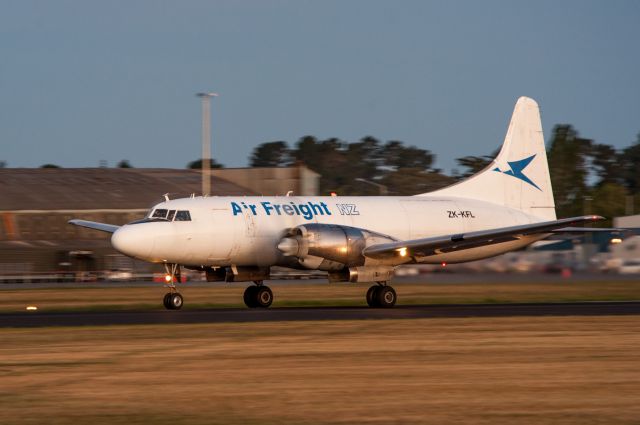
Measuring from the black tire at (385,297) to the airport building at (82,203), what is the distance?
32847mm

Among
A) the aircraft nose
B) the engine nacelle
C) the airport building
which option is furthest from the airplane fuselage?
the airport building

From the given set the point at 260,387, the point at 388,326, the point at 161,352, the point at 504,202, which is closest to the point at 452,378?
the point at 260,387

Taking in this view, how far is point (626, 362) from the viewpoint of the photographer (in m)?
16.5

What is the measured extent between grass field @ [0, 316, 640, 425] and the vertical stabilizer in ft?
37.9

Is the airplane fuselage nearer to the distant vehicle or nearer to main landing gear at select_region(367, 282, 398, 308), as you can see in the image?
main landing gear at select_region(367, 282, 398, 308)

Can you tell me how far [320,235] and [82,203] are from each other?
Answer: 45.1 m

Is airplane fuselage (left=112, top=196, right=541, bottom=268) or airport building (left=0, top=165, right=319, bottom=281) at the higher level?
airport building (left=0, top=165, right=319, bottom=281)

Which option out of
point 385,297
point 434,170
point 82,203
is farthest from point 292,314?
point 434,170

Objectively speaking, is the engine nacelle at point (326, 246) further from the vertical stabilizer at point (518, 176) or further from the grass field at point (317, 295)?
the vertical stabilizer at point (518, 176)

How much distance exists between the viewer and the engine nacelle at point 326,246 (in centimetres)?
2814

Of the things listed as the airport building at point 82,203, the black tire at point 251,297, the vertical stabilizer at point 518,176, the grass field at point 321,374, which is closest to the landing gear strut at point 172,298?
the black tire at point 251,297

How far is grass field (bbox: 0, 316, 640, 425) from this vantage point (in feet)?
39.5

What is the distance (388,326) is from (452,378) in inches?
306

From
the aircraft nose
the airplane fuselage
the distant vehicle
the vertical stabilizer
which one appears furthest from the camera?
the distant vehicle
